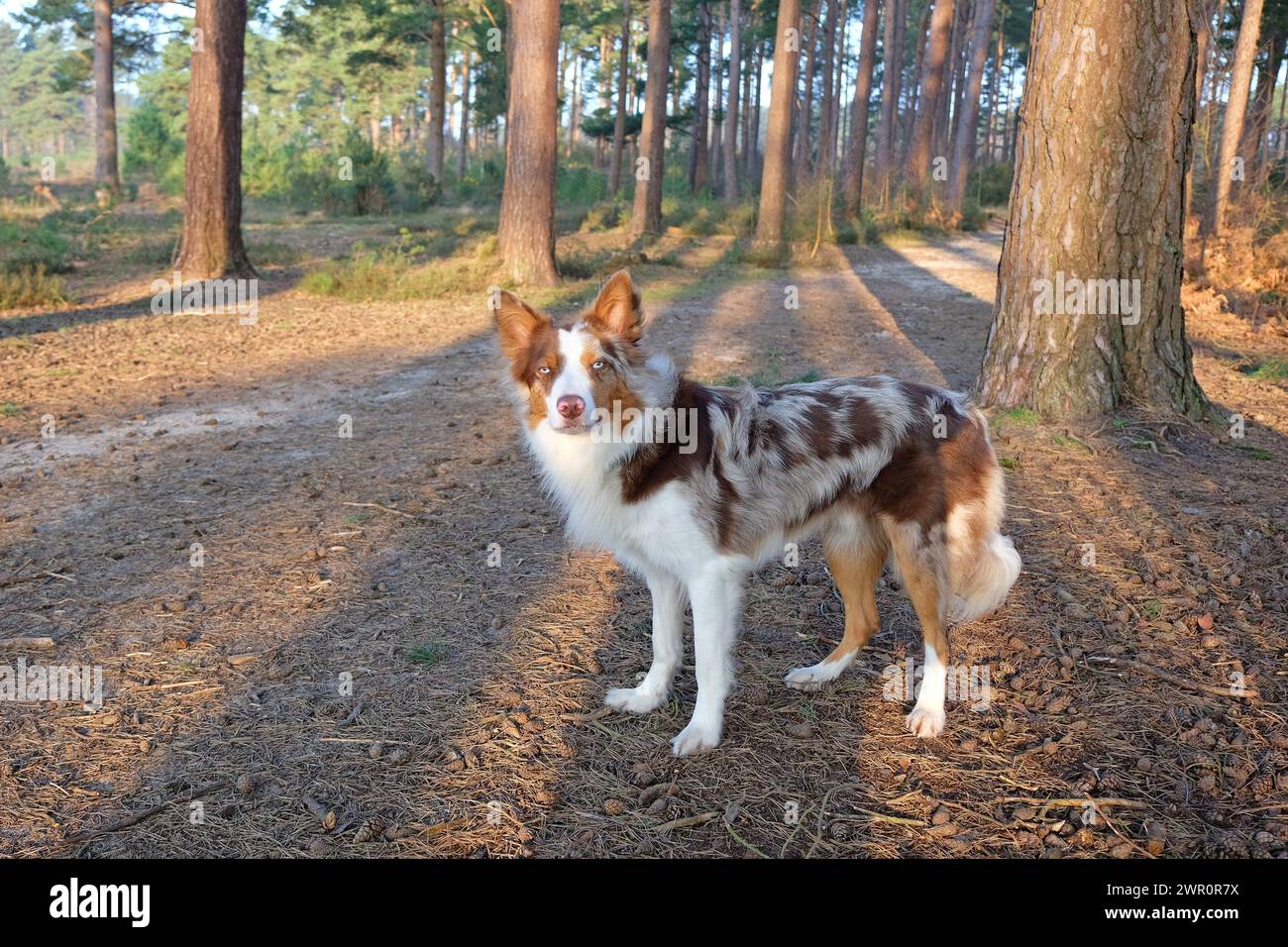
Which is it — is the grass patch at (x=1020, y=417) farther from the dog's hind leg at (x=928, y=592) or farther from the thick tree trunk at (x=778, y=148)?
the thick tree trunk at (x=778, y=148)

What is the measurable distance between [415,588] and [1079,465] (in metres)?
4.57

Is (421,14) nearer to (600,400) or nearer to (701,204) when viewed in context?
(701,204)

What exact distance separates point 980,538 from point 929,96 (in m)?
27.6

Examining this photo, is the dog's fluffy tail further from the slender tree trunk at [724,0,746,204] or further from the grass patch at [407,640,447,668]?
the slender tree trunk at [724,0,746,204]

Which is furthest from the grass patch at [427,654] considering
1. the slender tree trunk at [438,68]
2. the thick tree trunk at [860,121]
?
the slender tree trunk at [438,68]

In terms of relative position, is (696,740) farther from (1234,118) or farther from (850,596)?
(1234,118)

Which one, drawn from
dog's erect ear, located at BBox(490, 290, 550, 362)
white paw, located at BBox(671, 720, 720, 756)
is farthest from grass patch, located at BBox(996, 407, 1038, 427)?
dog's erect ear, located at BBox(490, 290, 550, 362)

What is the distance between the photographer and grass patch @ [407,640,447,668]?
423 cm

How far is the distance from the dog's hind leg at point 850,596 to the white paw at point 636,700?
62 centimetres

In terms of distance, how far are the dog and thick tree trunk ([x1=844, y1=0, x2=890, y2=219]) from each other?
23.1 m

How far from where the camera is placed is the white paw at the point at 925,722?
3688 mm

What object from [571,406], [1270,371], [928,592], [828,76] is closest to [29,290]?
[571,406]

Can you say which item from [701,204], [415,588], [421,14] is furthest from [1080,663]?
[421,14]

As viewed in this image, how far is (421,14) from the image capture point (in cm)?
3181
